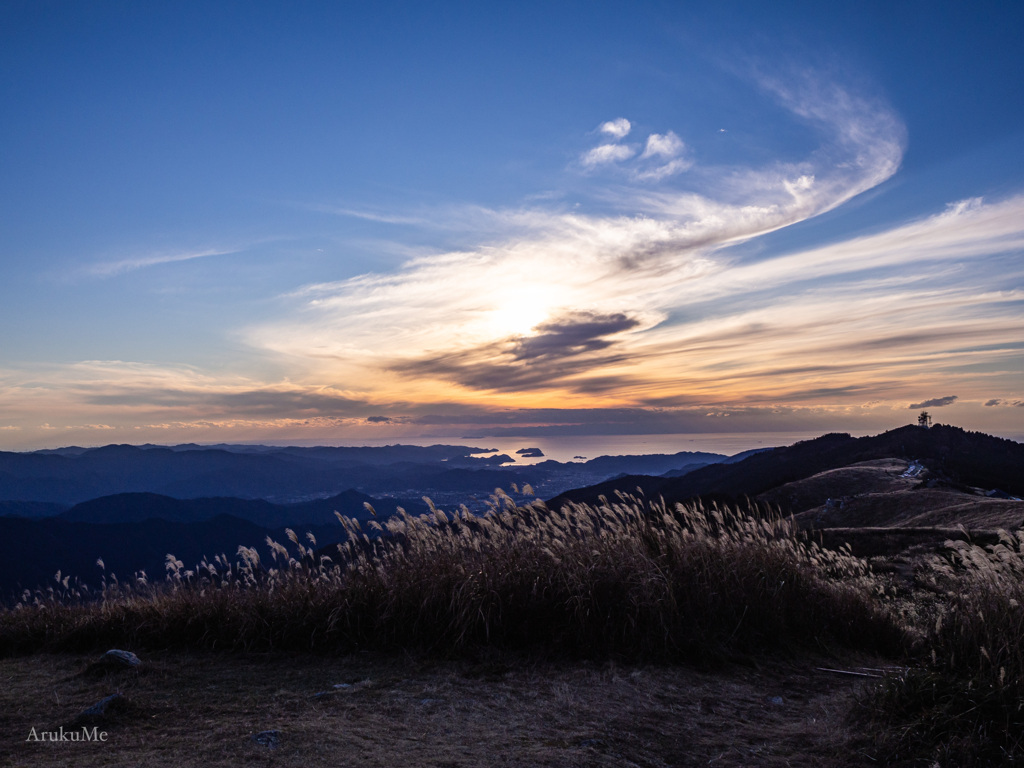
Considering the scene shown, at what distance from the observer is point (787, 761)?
10.8 feet

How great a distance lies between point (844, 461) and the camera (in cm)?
6650

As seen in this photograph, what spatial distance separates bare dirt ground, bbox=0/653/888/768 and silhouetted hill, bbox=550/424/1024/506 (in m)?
48.9

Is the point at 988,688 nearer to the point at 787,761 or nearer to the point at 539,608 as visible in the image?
A: the point at 787,761

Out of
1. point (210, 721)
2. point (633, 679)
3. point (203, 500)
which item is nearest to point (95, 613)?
point (210, 721)

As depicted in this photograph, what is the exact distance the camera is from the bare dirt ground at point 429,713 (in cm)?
323

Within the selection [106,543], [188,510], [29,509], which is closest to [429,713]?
[106,543]

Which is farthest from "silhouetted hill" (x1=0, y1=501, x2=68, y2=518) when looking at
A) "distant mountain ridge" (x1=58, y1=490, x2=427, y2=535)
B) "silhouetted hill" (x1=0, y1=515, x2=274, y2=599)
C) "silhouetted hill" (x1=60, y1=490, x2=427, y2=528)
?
"silhouetted hill" (x1=0, y1=515, x2=274, y2=599)

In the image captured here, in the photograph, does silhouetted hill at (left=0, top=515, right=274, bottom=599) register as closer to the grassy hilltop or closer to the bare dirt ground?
the grassy hilltop

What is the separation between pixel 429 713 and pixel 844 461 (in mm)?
75450

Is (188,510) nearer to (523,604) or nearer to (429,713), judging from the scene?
(523,604)

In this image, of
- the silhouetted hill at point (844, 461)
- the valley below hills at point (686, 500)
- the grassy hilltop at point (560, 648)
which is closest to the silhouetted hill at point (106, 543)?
the valley below hills at point (686, 500)

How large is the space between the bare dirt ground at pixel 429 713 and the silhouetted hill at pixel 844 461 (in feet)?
160

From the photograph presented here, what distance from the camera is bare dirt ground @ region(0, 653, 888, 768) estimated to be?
3234 millimetres

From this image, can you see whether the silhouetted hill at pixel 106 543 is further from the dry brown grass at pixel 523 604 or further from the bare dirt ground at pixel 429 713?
the bare dirt ground at pixel 429 713
